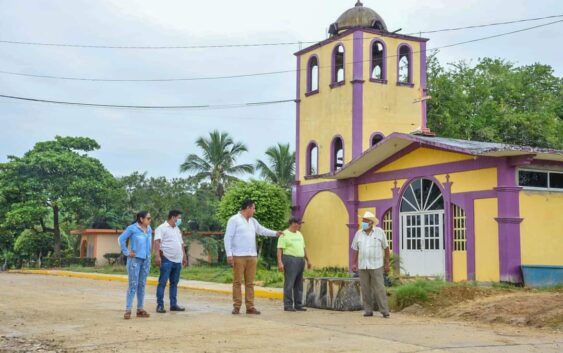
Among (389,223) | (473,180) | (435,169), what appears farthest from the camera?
(389,223)

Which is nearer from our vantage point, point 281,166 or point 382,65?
point 382,65

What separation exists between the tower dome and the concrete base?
17428 millimetres

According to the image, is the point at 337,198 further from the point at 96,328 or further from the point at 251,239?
the point at 96,328

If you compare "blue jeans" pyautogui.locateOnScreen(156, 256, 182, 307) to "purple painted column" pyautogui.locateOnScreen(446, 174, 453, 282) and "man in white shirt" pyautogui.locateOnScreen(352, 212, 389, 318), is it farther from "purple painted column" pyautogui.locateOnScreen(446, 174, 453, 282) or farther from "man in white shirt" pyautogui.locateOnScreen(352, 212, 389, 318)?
"purple painted column" pyautogui.locateOnScreen(446, 174, 453, 282)

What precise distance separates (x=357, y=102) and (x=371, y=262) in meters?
15.1

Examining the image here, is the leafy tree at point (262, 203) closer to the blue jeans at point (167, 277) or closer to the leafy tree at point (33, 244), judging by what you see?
the leafy tree at point (33, 244)

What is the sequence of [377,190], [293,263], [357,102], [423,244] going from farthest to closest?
[357,102] → [377,190] → [423,244] → [293,263]

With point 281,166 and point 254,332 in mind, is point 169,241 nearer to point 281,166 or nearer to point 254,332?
point 254,332

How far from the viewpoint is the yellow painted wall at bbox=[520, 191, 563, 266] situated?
17.4 m

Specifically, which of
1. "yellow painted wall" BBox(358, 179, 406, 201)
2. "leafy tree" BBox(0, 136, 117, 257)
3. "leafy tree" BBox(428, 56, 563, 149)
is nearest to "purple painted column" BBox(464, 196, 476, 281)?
"yellow painted wall" BBox(358, 179, 406, 201)

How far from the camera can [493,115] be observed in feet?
121

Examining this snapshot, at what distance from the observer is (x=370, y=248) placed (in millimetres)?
11906

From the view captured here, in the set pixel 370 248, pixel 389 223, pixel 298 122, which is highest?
pixel 298 122

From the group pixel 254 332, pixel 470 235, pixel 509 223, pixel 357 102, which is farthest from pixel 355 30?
pixel 254 332
